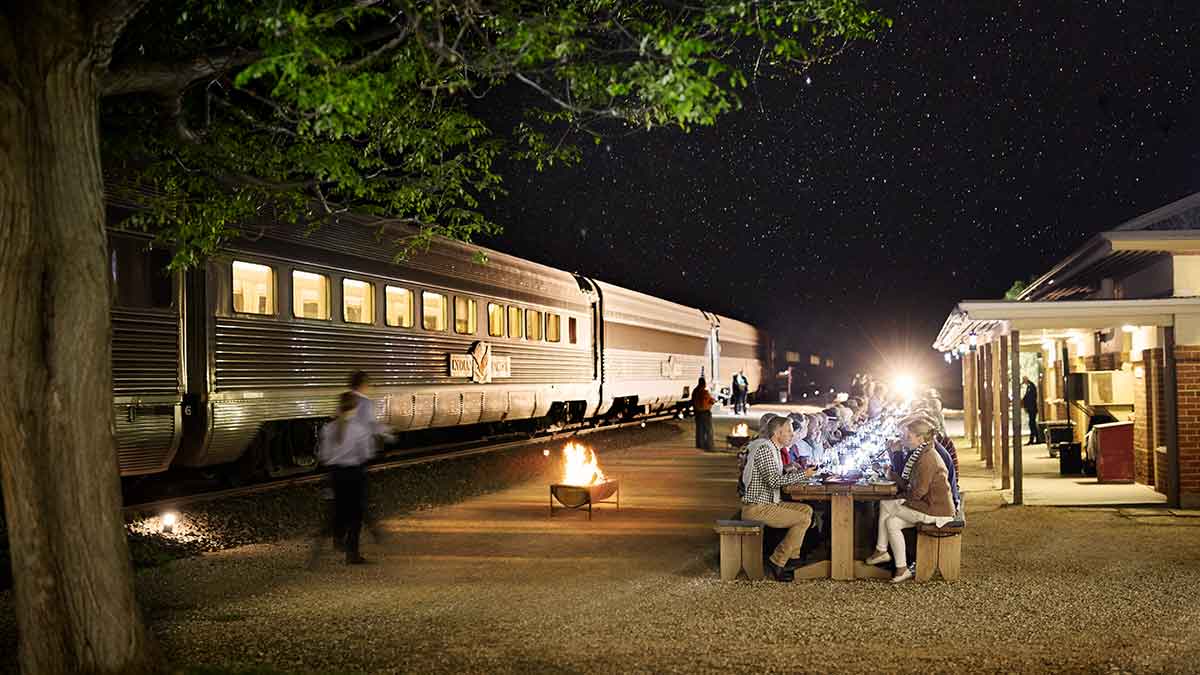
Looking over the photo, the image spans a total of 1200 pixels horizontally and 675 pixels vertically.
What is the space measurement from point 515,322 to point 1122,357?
33.5 ft

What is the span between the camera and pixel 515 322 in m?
21.9

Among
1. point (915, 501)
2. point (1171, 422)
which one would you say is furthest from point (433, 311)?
point (1171, 422)

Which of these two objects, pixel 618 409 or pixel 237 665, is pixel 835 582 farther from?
pixel 618 409

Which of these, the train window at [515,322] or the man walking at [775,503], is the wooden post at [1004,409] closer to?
the man walking at [775,503]

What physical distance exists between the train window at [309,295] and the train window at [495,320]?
5.76 m

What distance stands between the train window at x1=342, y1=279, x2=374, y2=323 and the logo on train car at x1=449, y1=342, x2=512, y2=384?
2919 mm

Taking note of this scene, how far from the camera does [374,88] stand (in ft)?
24.0

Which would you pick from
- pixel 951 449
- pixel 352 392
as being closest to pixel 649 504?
pixel 951 449

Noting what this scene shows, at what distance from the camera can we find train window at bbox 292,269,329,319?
14.1 meters

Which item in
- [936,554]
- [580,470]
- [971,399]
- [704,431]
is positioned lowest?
[936,554]

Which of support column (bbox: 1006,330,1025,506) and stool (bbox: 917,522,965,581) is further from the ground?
support column (bbox: 1006,330,1025,506)

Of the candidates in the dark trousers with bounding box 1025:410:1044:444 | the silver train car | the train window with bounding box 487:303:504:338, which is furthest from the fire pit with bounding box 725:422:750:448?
the dark trousers with bounding box 1025:410:1044:444

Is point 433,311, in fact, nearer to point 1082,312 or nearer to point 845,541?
point 1082,312

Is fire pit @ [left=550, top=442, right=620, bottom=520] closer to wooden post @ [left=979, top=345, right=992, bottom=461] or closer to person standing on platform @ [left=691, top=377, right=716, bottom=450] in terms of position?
wooden post @ [left=979, top=345, right=992, bottom=461]
